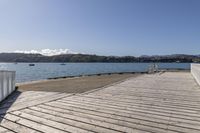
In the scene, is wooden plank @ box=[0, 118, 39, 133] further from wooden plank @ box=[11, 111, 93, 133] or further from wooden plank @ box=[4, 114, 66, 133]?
wooden plank @ box=[11, 111, 93, 133]

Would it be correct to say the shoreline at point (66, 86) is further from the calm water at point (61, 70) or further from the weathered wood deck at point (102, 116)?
the calm water at point (61, 70)

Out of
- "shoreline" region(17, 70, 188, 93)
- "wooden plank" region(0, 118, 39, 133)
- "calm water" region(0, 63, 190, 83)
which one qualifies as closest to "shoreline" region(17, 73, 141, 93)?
"shoreline" region(17, 70, 188, 93)

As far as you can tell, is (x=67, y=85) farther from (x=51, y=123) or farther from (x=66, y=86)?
(x=51, y=123)

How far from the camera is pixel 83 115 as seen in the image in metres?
4.07

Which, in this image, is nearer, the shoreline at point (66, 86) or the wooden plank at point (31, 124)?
the wooden plank at point (31, 124)

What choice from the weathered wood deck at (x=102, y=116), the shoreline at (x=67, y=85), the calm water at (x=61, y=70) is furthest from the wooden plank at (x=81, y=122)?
the calm water at (x=61, y=70)

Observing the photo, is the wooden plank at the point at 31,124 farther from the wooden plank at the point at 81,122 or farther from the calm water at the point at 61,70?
the calm water at the point at 61,70

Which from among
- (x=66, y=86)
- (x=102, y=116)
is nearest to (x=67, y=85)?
(x=66, y=86)

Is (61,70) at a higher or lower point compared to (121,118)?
lower

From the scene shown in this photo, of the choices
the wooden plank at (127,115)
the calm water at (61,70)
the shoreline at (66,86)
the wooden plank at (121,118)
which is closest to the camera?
the wooden plank at (121,118)

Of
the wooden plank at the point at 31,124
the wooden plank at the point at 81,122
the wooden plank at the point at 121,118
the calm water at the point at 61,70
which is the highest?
the wooden plank at the point at 121,118

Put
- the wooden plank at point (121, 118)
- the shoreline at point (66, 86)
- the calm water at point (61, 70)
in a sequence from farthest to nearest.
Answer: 1. the calm water at point (61, 70)
2. the shoreline at point (66, 86)
3. the wooden plank at point (121, 118)

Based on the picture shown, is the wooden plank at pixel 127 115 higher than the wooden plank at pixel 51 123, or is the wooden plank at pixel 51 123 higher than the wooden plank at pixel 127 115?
the wooden plank at pixel 127 115

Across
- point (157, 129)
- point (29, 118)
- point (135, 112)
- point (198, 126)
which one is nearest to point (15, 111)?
point (29, 118)
